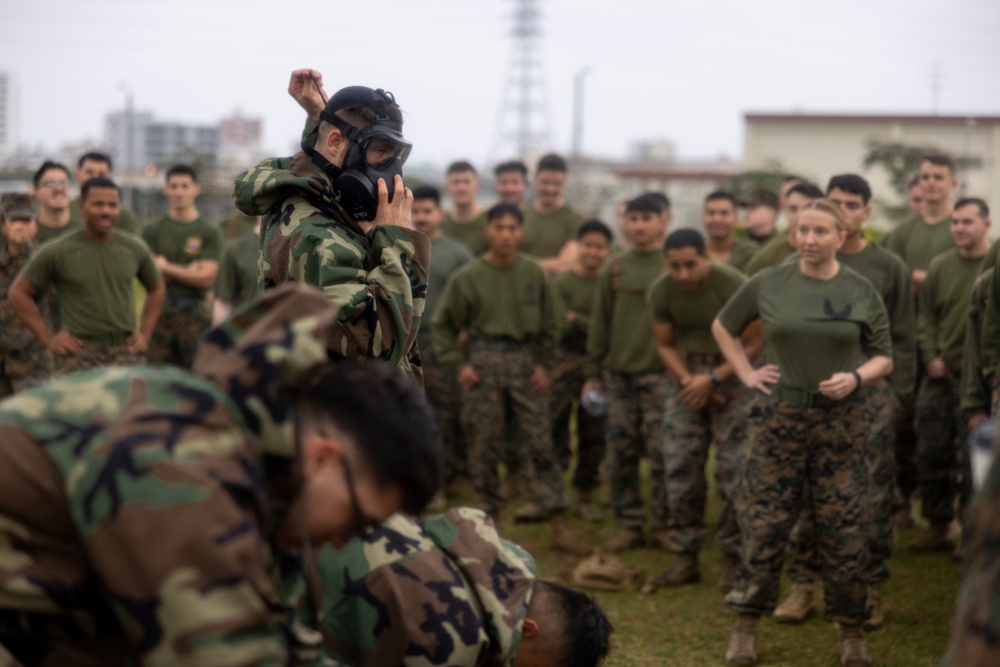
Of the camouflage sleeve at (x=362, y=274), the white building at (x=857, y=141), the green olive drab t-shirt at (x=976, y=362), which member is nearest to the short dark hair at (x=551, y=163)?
the green olive drab t-shirt at (x=976, y=362)

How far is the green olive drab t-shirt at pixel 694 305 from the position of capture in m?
7.66

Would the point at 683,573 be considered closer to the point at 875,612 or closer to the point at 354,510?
the point at 875,612

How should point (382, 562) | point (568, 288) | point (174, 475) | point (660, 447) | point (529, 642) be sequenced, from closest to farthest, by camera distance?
point (174, 475), point (382, 562), point (529, 642), point (660, 447), point (568, 288)

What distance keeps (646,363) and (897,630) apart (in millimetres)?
2394

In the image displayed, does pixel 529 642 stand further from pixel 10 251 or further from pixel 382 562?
pixel 10 251

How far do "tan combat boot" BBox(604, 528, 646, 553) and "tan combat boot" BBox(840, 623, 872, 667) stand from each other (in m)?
2.39

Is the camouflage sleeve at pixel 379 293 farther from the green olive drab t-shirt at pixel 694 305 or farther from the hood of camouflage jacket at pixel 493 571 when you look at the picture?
the green olive drab t-shirt at pixel 694 305

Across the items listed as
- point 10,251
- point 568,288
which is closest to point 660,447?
point 568,288

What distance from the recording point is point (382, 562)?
129 inches

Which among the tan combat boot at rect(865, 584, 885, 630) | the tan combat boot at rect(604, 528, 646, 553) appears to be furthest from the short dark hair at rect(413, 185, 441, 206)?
the tan combat boot at rect(865, 584, 885, 630)

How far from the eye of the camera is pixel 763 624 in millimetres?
6906

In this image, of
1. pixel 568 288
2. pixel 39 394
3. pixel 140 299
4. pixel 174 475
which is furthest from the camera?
pixel 140 299

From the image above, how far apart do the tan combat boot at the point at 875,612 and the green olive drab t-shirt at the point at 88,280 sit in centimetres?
551

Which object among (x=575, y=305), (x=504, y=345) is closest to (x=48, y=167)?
(x=504, y=345)
